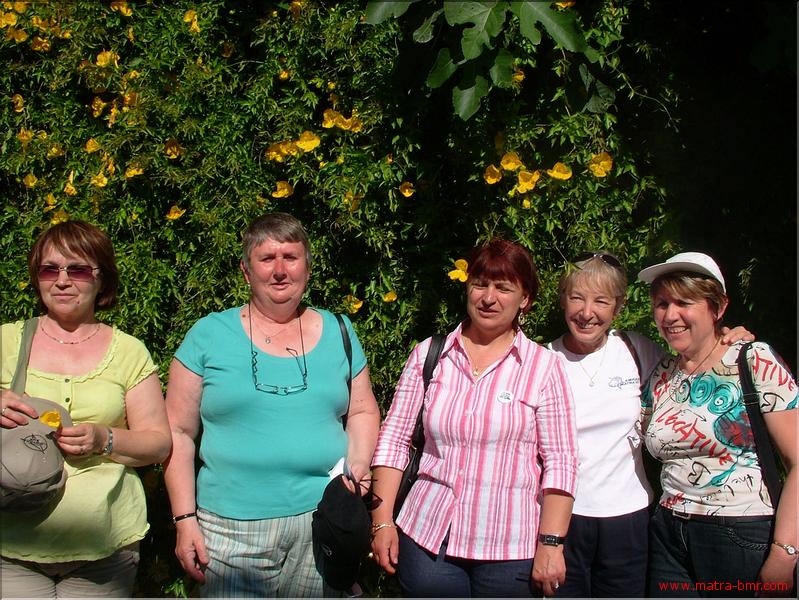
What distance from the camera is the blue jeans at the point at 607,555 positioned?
2664 mm

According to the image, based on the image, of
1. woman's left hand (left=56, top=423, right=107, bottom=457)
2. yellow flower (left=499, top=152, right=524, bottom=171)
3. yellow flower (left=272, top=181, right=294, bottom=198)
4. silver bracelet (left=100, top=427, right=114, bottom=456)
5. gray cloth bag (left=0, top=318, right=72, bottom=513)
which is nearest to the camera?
gray cloth bag (left=0, top=318, right=72, bottom=513)

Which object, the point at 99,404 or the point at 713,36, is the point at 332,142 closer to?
the point at 99,404

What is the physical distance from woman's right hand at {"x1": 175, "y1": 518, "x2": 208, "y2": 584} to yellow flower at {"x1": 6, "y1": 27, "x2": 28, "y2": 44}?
7.71 ft

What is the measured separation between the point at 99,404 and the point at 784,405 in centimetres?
217

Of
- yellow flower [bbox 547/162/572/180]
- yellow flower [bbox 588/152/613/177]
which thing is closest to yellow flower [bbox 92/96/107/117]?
yellow flower [bbox 547/162/572/180]

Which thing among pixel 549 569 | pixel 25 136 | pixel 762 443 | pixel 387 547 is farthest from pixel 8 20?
pixel 762 443

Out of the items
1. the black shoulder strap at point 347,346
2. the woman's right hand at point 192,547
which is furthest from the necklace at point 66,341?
the black shoulder strap at point 347,346

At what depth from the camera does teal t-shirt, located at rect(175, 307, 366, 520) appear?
8.46 feet

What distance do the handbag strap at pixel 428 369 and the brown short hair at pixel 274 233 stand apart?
0.52m

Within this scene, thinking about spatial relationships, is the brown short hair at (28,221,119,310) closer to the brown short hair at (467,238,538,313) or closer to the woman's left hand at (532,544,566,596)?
the brown short hair at (467,238,538,313)

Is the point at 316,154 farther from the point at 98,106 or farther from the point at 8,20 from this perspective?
the point at 8,20

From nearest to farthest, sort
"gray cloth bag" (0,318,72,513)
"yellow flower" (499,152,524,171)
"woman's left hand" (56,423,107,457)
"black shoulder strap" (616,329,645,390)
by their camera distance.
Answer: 1. "gray cloth bag" (0,318,72,513)
2. "woman's left hand" (56,423,107,457)
3. "black shoulder strap" (616,329,645,390)
4. "yellow flower" (499,152,524,171)

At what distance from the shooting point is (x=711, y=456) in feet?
8.41

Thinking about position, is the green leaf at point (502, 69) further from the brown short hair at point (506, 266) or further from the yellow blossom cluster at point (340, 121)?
the yellow blossom cluster at point (340, 121)
